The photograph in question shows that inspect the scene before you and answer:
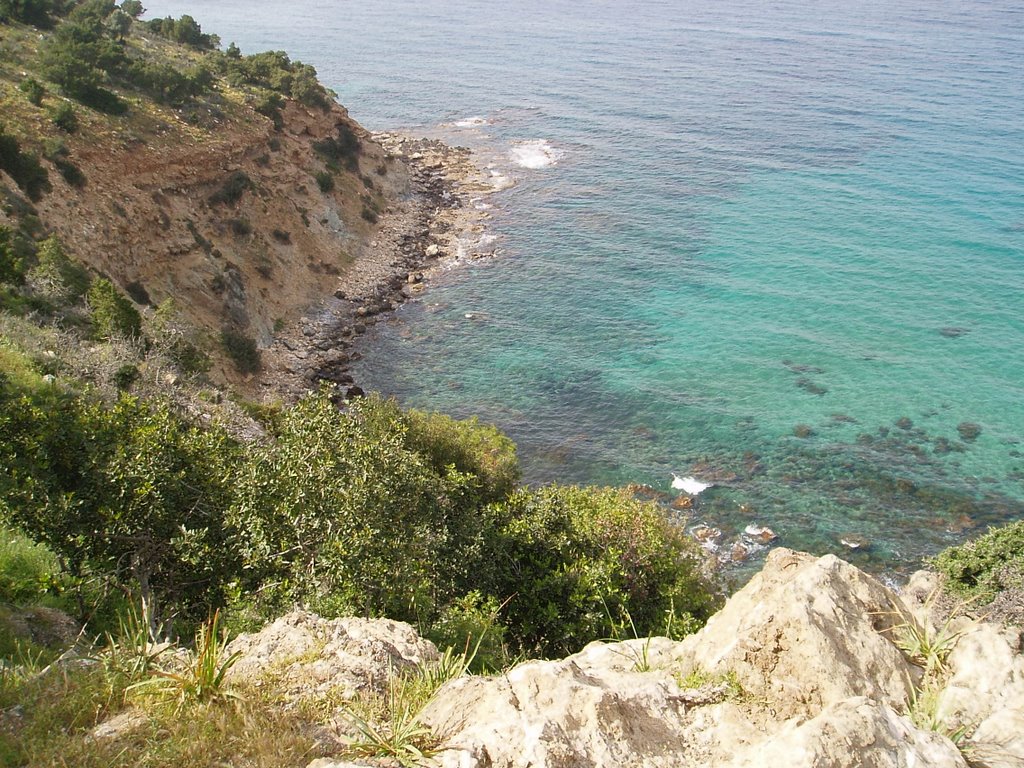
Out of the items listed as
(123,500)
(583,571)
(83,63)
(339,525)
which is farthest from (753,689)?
(83,63)

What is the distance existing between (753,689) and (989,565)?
22.1 m

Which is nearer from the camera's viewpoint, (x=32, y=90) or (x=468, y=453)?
(x=468, y=453)

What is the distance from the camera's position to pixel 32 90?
1849 inches

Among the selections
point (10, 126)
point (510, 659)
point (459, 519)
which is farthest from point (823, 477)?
point (10, 126)

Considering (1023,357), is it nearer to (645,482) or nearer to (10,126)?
(645,482)

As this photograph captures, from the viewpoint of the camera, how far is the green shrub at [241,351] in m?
45.4

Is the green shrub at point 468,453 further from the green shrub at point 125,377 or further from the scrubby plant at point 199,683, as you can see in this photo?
the scrubby plant at point 199,683

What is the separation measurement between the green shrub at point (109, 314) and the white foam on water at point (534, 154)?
60662mm

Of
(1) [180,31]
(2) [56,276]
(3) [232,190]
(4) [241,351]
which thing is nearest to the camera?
(2) [56,276]

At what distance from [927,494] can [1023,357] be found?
19.0 metres

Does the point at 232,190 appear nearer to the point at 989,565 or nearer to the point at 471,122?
the point at 989,565

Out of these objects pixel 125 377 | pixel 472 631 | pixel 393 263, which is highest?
pixel 125 377

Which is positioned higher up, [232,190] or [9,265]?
[232,190]

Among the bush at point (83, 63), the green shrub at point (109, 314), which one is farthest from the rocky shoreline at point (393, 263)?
the bush at point (83, 63)
